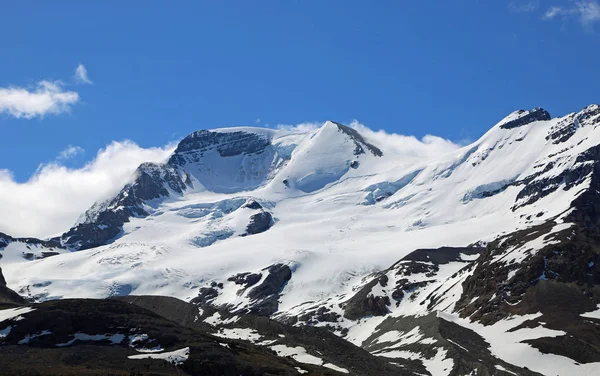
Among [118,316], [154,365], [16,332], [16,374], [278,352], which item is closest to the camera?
[16,374]

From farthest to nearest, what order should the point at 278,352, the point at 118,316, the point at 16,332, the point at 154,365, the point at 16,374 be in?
the point at 278,352, the point at 118,316, the point at 16,332, the point at 154,365, the point at 16,374

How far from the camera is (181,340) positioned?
168m

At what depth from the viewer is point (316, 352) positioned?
196m

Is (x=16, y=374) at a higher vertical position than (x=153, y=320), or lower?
lower

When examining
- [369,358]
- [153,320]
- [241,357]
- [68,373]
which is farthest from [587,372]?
[68,373]

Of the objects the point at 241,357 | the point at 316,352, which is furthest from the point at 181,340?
the point at 316,352

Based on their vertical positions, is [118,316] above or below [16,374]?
above

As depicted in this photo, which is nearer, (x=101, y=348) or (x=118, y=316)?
(x=101, y=348)

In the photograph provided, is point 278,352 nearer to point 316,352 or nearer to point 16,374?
point 316,352

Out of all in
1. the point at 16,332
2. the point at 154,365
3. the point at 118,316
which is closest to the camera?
the point at 154,365

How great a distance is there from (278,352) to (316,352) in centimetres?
826

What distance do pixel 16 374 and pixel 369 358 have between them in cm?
8602

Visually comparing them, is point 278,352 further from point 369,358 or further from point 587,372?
point 587,372

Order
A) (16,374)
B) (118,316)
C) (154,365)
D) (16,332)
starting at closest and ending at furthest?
1. (16,374)
2. (154,365)
3. (16,332)
4. (118,316)
